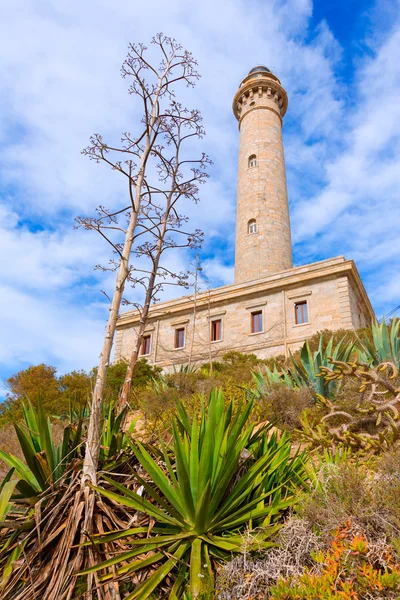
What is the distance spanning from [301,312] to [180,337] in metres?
5.77

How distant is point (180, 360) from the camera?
1952 cm

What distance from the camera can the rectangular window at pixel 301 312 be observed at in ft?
57.2

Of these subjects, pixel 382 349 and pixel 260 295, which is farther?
pixel 260 295

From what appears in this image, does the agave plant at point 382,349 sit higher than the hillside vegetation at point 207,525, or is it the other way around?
the agave plant at point 382,349

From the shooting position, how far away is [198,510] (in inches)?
114

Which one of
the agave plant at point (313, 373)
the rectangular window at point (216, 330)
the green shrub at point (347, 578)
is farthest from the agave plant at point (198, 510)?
the rectangular window at point (216, 330)

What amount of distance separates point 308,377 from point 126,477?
462 centimetres

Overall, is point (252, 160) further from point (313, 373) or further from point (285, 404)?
point (285, 404)

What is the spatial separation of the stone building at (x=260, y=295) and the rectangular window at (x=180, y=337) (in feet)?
0.15

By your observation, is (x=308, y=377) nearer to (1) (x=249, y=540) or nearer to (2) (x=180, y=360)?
(1) (x=249, y=540)

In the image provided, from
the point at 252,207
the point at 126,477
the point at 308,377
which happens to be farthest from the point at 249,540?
the point at 252,207

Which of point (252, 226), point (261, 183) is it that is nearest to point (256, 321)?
point (252, 226)

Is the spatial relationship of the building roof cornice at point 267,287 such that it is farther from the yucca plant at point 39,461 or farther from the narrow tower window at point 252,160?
the yucca plant at point 39,461

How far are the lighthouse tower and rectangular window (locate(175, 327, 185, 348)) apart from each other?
144 inches
